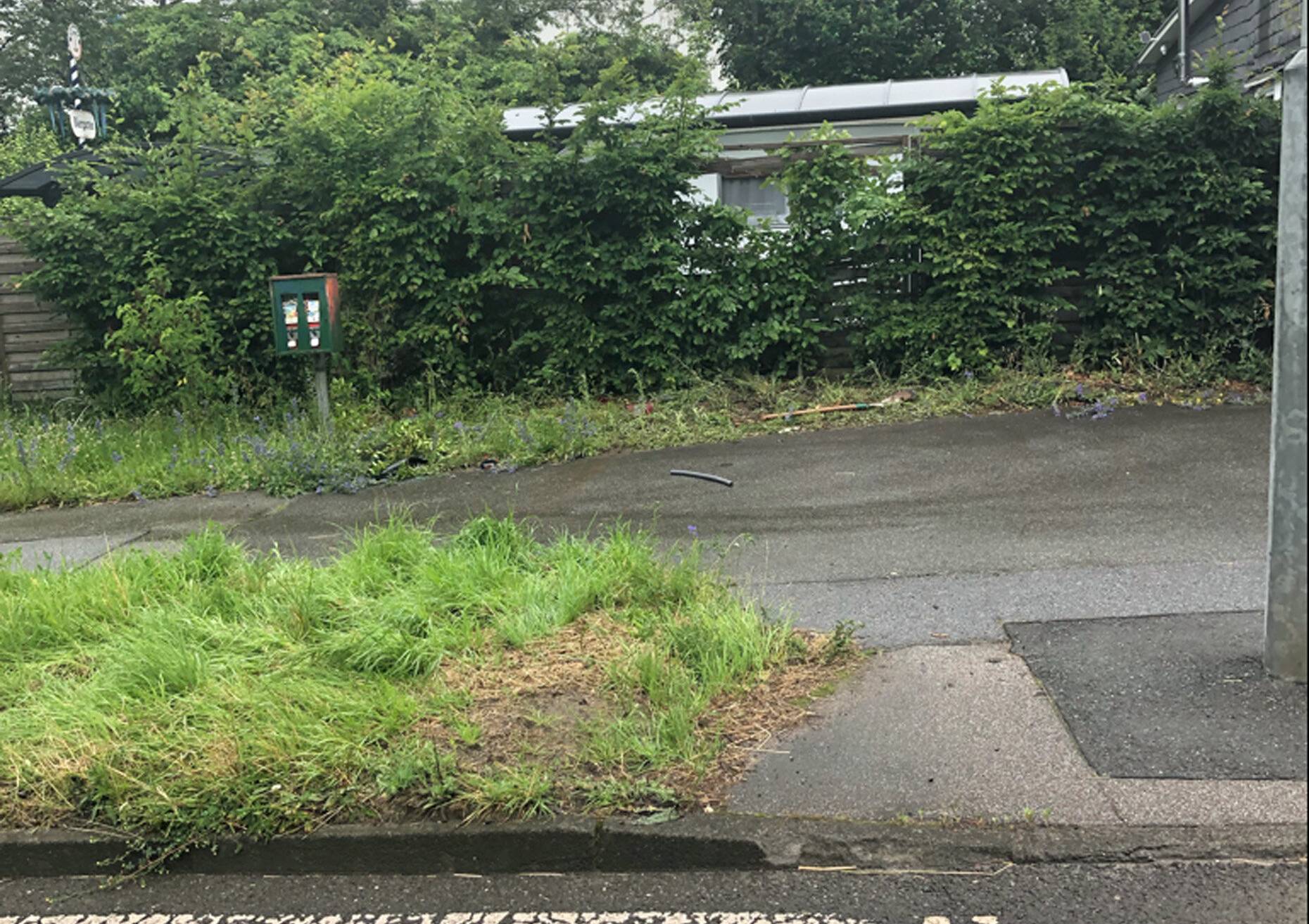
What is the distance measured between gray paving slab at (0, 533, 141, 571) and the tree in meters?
22.9

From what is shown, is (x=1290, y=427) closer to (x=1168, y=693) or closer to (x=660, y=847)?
(x=660, y=847)

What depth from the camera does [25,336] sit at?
10859 millimetres

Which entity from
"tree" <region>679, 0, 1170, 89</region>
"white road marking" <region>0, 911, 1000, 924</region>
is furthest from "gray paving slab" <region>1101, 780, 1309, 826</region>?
"tree" <region>679, 0, 1170, 89</region>

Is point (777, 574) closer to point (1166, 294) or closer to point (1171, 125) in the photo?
point (1166, 294)

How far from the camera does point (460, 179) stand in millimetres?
9484

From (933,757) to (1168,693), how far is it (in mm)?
849

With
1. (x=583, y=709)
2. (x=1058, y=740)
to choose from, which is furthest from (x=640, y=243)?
(x=1058, y=740)

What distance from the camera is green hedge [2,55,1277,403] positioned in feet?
28.6

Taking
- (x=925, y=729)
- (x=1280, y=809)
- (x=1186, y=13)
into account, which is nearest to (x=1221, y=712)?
(x=1280, y=809)

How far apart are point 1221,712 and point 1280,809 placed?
546 millimetres

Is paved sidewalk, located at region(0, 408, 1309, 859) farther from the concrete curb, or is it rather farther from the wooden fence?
the wooden fence

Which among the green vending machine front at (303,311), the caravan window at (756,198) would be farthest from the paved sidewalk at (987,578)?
the caravan window at (756,198)

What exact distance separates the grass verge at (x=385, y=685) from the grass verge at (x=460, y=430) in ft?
9.56

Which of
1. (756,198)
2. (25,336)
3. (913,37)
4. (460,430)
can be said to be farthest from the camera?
(913,37)
